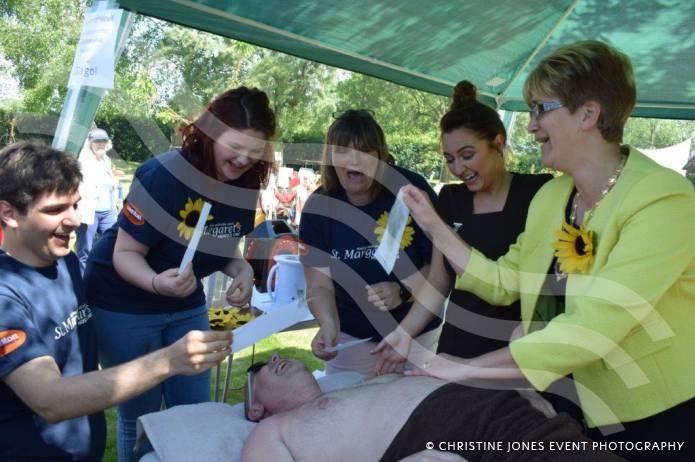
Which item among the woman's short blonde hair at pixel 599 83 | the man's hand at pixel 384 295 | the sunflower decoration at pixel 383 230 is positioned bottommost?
the man's hand at pixel 384 295

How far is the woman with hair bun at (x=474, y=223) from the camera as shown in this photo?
2.25m

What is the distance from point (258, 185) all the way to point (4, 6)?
56.3 ft

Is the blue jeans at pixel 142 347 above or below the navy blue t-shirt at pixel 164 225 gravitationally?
below

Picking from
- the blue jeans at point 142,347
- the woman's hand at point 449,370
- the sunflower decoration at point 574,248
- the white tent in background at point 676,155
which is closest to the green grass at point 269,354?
the blue jeans at point 142,347

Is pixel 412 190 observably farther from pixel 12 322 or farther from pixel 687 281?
pixel 12 322

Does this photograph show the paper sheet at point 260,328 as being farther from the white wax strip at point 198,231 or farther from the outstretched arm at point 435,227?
the outstretched arm at point 435,227

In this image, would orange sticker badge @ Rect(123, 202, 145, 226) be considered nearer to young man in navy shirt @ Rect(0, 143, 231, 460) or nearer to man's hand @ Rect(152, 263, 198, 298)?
man's hand @ Rect(152, 263, 198, 298)

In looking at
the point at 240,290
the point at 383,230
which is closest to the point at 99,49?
the point at 240,290

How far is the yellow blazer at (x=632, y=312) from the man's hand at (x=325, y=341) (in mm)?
1164

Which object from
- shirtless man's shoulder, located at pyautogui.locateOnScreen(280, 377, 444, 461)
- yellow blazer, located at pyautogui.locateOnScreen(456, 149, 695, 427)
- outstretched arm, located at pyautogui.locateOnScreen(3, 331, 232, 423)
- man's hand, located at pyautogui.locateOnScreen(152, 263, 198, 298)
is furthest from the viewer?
man's hand, located at pyautogui.locateOnScreen(152, 263, 198, 298)

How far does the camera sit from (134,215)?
2.04m

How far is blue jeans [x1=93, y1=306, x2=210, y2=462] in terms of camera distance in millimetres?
2146

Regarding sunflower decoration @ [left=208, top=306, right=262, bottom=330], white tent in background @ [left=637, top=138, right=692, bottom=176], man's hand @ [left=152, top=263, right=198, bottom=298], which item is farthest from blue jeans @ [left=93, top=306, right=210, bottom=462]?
white tent in background @ [left=637, top=138, right=692, bottom=176]

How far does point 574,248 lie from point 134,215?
4.99 feet
